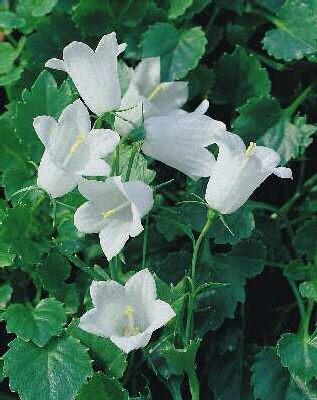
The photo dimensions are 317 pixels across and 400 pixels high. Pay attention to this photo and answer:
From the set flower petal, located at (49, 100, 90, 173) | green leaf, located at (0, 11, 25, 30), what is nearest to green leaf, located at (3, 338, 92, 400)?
flower petal, located at (49, 100, 90, 173)

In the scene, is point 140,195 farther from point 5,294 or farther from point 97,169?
point 5,294

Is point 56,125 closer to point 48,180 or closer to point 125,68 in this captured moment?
point 48,180

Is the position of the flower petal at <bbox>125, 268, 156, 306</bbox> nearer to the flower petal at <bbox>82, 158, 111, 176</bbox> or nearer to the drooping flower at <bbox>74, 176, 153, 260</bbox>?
the drooping flower at <bbox>74, 176, 153, 260</bbox>

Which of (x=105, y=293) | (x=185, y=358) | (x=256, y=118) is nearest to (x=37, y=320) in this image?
(x=105, y=293)

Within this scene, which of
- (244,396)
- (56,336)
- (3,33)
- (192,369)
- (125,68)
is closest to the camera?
(192,369)

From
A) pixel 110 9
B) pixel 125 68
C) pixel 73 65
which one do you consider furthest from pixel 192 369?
pixel 110 9
